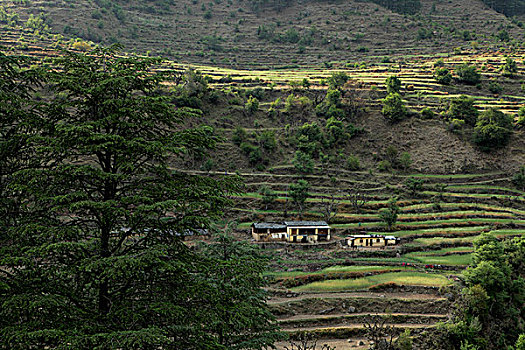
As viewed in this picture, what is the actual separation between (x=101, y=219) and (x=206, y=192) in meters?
2.73

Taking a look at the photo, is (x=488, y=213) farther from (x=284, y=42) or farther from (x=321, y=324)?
(x=284, y=42)

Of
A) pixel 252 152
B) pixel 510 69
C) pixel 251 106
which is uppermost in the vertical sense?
pixel 510 69

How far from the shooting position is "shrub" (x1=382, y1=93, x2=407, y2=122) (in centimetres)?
7400

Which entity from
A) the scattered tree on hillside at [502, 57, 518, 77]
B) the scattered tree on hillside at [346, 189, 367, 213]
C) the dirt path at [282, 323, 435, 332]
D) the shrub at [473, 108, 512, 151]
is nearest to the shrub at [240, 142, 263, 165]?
the scattered tree on hillside at [346, 189, 367, 213]

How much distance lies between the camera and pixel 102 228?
10.1 m

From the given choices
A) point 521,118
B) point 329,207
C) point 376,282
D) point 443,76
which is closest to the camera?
point 376,282

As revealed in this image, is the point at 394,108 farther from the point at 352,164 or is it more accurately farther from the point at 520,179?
the point at 520,179

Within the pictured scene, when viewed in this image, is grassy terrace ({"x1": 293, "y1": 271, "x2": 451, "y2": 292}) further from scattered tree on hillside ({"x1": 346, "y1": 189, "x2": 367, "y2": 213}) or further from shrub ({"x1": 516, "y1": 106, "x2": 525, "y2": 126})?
shrub ({"x1": 516, "y1": 106, "x2": 525, "y2": 126})

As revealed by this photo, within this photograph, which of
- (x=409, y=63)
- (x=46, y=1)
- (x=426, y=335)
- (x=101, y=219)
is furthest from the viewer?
(x=46, y=1)

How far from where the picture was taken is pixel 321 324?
31.5m

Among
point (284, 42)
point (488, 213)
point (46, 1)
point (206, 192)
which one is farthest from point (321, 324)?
point (46, 1)

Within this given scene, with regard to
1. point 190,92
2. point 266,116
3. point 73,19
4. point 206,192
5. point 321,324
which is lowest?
point 321,324

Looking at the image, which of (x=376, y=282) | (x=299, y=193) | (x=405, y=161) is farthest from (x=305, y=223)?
(x=405, y=161)

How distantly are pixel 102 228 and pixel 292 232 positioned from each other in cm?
3969
